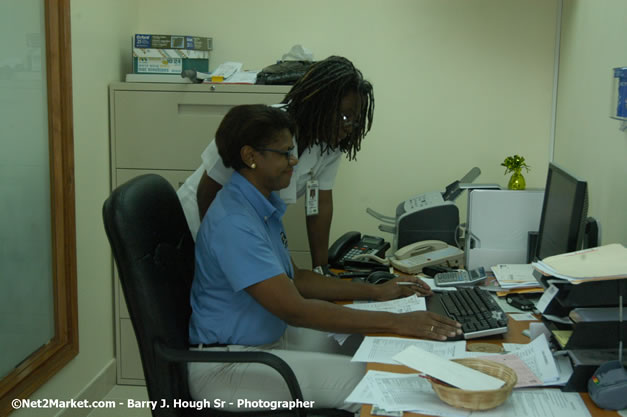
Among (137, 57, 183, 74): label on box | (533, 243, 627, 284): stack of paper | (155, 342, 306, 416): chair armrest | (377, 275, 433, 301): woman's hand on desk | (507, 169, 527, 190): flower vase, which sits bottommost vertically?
(155, 342, 306, 416): chair armrest

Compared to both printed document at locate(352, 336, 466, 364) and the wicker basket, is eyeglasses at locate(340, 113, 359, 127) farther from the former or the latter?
the wicker basket

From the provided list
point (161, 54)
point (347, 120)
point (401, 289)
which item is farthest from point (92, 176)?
point (401, 289)

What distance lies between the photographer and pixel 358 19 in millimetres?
3311

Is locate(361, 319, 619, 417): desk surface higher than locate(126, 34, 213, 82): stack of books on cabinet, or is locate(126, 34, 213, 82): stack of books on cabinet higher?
locate(126, 34, 213, 82): stack of books on cabinet

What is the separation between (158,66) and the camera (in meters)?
3.13

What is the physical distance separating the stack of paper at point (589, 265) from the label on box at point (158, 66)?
2265 mm

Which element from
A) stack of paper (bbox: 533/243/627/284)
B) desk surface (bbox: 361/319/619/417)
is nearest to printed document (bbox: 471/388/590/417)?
desk surface (bbox: 361/319/619/417)

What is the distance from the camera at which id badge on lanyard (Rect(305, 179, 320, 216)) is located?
2.41m

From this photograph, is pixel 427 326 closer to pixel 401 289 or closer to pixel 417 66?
pixel 401 289

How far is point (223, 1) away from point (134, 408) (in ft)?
7.04

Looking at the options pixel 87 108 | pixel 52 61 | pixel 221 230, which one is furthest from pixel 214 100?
pixel 221 230

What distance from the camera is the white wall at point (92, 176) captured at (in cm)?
272

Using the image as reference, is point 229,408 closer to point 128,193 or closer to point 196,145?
point 128,193

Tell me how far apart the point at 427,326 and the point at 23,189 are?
158cm
